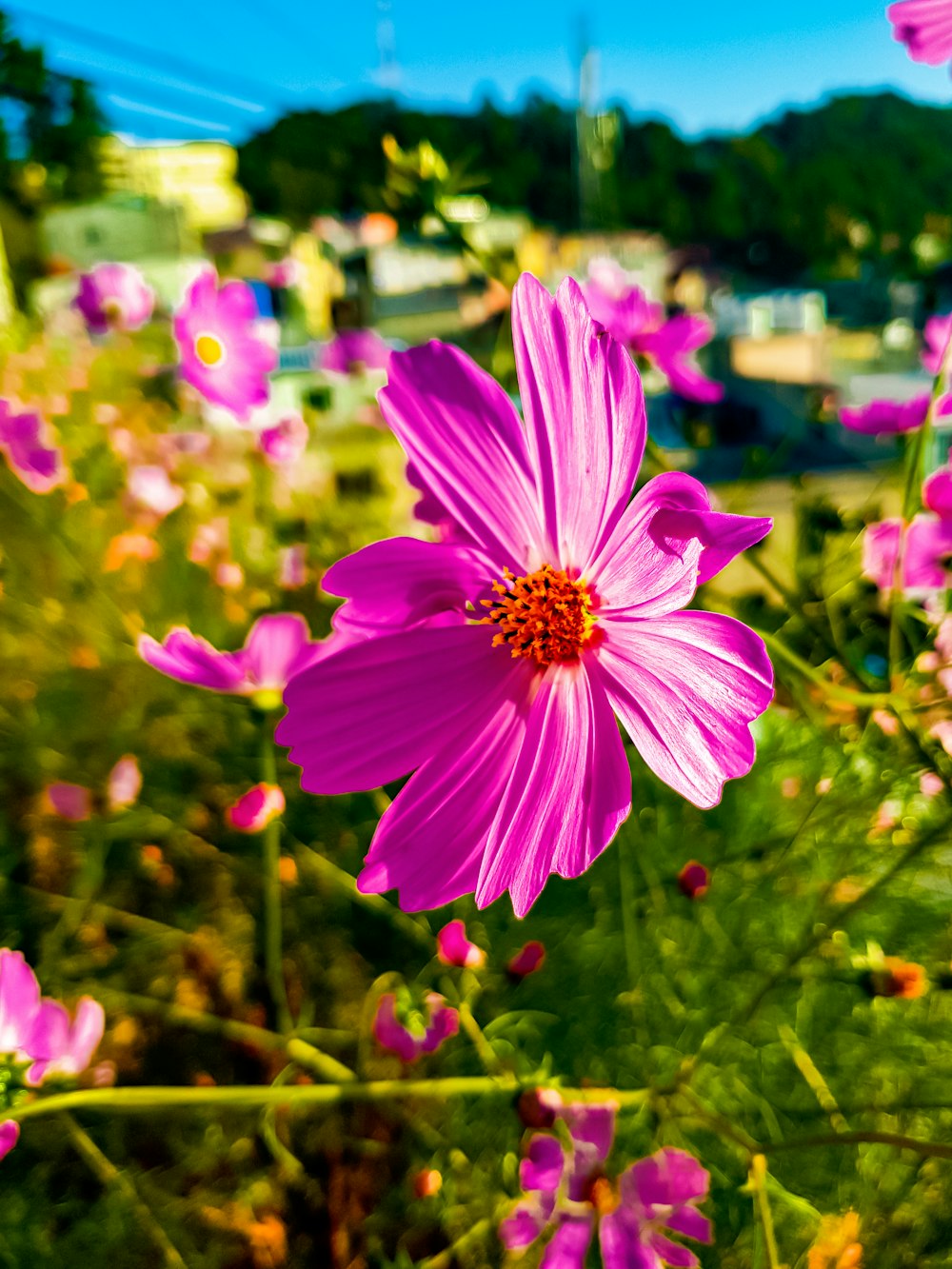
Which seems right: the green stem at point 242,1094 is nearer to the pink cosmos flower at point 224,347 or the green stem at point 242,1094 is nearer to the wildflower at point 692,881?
the wildflower at point 692,881

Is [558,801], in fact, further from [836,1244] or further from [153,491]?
[153,491]

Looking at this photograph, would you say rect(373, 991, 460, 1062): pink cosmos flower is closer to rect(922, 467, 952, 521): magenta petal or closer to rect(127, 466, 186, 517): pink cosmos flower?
rect(922, 467, 952, 521): magenta petal

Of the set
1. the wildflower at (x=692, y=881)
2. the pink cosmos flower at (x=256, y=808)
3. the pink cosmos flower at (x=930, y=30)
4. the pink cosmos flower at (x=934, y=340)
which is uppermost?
the pink cosmos flower at (x=930, y=30)

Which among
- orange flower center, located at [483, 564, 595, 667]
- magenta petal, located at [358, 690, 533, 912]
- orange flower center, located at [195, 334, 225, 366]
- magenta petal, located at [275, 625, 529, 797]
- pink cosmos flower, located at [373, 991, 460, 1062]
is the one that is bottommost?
pink cosmos flower, located at [373, 991, 460, 1062]

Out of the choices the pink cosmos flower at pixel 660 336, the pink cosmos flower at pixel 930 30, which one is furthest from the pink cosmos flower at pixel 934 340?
the pink cosmos flower at pixel 930 30

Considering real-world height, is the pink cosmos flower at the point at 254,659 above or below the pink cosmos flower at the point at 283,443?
below

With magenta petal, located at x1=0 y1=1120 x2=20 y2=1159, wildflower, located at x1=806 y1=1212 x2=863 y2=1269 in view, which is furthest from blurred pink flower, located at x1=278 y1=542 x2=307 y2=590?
wildflower, located at x1=806 y1=1212 x2=863 y2=1269

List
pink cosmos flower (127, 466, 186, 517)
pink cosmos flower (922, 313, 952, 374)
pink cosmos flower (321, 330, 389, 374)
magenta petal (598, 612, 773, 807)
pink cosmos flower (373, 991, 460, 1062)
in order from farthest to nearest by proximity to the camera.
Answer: pink cosmos flower (321, 330, 389, 374)
pink cosmos flower (127, 466, 186, 517)
pink cosmos flower (922, 313, 952, 374)
pink cosmos flower (373, 991, 460, 1062)
magenta petal (598, 612, 773, 807)

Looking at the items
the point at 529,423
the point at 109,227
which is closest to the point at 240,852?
the point at 529,423
